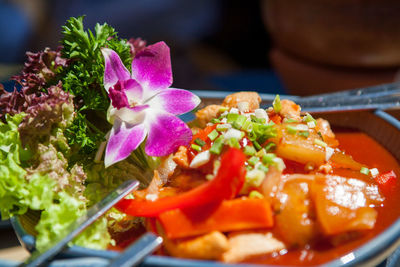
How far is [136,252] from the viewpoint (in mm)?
883

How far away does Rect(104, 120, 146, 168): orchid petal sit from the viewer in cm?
123

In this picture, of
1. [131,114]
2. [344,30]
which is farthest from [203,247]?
[344,30]

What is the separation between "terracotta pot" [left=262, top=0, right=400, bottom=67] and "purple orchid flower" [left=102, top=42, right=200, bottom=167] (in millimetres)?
1259

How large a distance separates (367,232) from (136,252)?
596 mm

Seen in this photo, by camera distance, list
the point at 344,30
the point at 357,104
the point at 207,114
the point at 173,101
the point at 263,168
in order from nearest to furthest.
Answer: the point at 263,168 < the point at 173,101 < the point at 207,114 < the point at 357,104 < the point at 344,30

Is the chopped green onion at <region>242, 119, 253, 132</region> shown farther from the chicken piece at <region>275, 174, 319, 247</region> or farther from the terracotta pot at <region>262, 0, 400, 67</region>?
Result: the terracotta pot at <region>262, 0, 400, 67</region>

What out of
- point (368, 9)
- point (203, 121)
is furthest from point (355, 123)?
point (368, 9)

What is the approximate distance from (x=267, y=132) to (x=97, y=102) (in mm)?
544

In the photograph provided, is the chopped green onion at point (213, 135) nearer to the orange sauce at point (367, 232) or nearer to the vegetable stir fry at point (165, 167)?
the vegetable stir fry at point (165, 167)

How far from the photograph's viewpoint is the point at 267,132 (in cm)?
122

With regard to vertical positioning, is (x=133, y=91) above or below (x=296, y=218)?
above

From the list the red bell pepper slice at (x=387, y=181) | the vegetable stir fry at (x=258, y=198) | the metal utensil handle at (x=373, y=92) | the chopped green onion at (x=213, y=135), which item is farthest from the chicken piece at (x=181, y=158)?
the metal utensil handle at (x=373, y=92)

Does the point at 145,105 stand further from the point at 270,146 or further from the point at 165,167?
the point at 270,146

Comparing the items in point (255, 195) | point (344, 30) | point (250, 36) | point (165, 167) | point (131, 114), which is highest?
point (344, 30)
